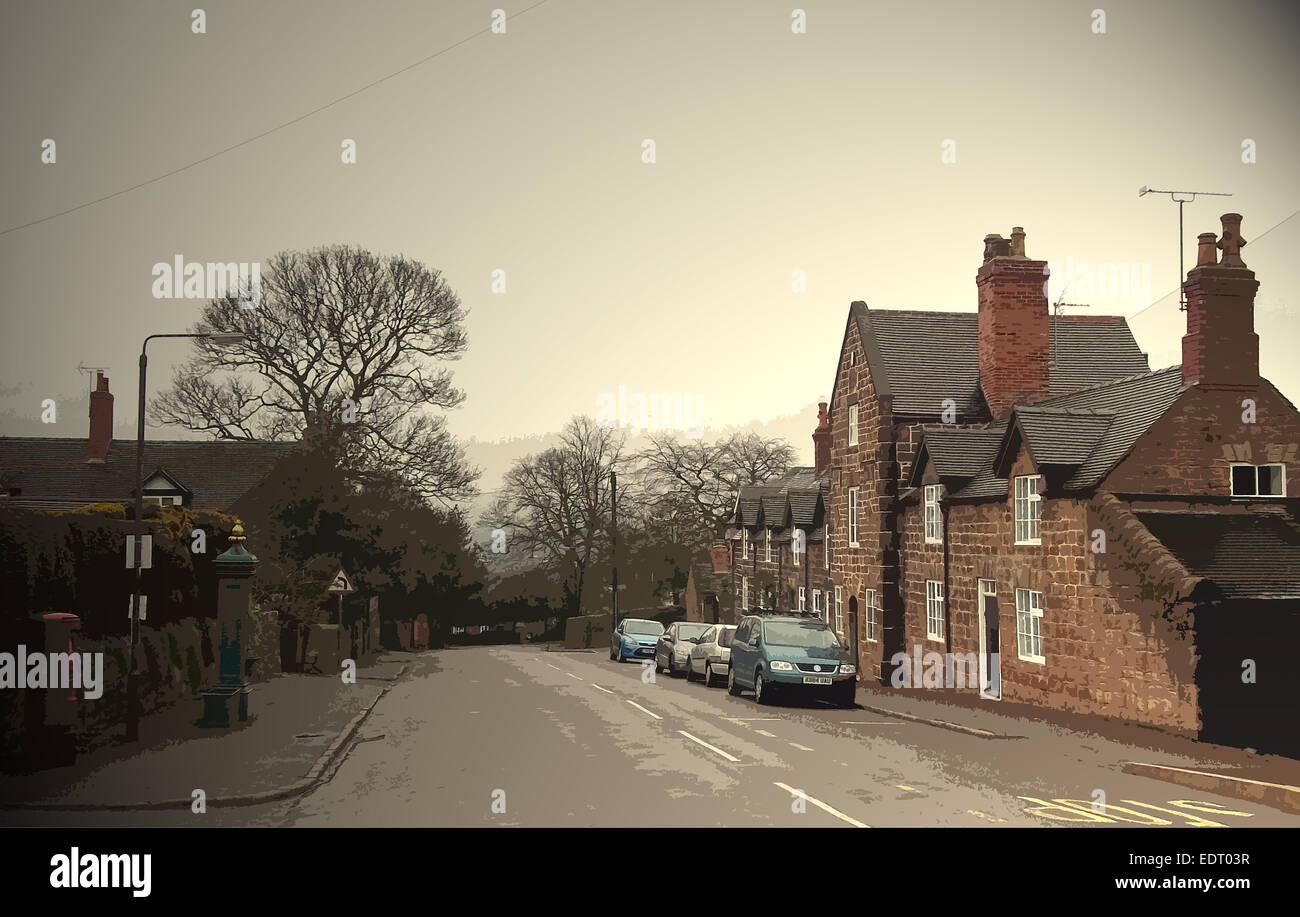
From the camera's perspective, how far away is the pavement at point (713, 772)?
11391 millimetres

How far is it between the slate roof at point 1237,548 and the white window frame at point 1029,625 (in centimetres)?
348

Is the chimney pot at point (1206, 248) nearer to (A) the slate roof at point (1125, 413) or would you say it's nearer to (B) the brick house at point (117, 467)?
(A) the slate roof at point (1125, 413)

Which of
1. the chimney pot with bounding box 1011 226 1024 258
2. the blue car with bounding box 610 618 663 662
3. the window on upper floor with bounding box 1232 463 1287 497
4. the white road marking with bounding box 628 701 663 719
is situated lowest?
the blue car with bounding box 610 618 663 662

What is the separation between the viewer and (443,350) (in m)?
43.4

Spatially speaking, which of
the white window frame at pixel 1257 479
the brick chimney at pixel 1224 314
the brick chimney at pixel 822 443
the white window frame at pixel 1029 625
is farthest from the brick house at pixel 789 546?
the brick chimney at pixel 1224 314

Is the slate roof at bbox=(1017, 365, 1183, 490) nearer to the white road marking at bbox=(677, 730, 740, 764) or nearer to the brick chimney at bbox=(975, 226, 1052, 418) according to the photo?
the brick chimney at bbox=(975, 226, 1052, 418)

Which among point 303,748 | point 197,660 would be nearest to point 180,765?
point 303,748

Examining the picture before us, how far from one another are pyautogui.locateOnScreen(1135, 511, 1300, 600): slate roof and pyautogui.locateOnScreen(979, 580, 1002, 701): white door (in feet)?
18.4

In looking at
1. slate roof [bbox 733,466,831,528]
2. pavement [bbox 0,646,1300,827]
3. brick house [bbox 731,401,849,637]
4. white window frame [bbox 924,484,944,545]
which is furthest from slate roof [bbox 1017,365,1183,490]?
slate roof [bbox 733,466,831,528]

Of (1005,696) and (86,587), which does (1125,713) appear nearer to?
(1005,696)

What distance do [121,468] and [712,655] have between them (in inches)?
1098

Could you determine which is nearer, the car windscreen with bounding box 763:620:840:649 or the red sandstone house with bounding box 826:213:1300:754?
the red sandstone house with bounding box 826:213:1300:754

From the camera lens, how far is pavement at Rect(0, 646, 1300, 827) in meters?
11.4

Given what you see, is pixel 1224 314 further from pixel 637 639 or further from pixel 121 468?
pixel 121 468
